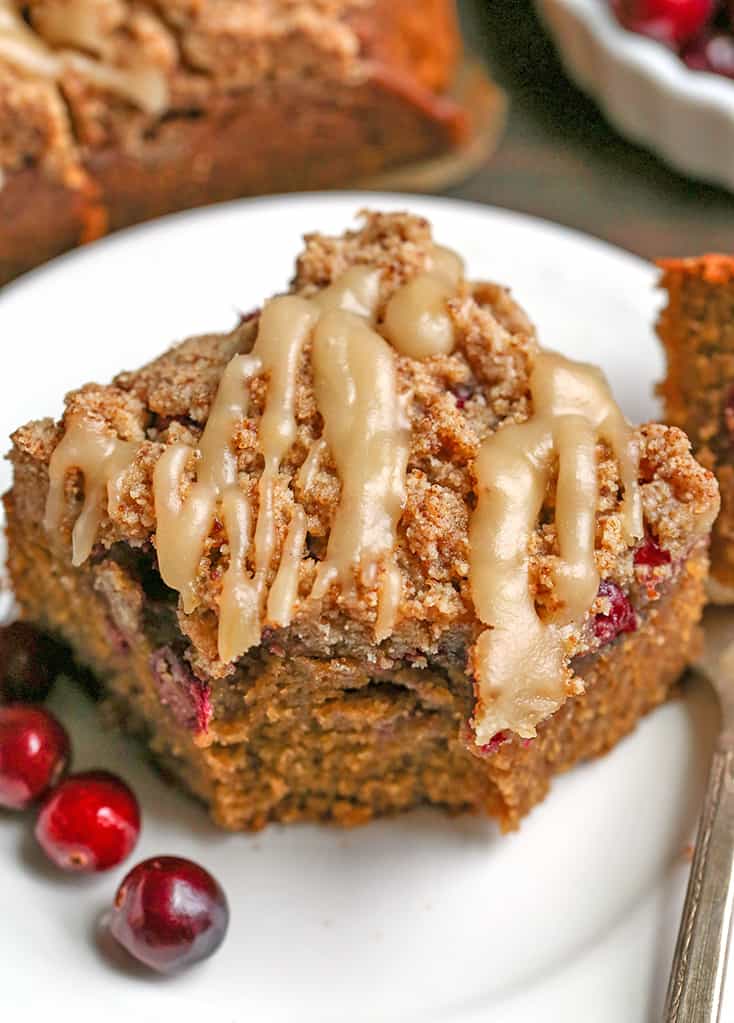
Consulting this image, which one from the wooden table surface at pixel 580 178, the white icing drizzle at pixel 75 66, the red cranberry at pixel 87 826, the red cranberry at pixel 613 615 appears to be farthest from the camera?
the wooden table surface at pixel 580 178

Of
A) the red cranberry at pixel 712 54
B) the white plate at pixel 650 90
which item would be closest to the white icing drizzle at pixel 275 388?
the white plate at pixel 650 90

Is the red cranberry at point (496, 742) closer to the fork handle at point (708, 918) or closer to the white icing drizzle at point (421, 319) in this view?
the fork handle at point (708, 918)

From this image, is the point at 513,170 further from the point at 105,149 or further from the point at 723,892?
the point at 723,892

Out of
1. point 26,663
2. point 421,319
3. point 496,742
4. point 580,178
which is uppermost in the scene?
point 421,319

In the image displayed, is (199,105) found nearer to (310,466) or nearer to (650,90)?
(650,90)

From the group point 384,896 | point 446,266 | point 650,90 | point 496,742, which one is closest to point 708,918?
point 496,742

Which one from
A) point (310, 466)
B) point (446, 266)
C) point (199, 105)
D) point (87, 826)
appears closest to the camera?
point (310, 466)
